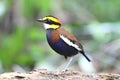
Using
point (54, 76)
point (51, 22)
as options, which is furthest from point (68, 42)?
point (54, 76)

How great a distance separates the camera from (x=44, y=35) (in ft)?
31.0

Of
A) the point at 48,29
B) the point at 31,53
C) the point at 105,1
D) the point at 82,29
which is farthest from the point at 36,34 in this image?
the point at 48,29

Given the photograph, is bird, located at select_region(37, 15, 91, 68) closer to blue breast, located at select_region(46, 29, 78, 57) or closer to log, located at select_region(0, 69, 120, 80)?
blue breast, located at select_region(46, 29, 78, 57)

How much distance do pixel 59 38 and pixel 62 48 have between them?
0.40 feet

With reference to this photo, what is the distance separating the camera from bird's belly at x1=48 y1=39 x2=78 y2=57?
19.0 feet

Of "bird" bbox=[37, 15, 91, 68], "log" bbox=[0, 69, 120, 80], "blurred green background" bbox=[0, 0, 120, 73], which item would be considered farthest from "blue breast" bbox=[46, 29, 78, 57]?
"blurred green background" bbox=[0, 0, 120, 73]

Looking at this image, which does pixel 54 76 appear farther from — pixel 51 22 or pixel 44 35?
pixel 44 35

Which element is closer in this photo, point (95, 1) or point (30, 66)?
point (30, 66)

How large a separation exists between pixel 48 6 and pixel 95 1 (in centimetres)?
205

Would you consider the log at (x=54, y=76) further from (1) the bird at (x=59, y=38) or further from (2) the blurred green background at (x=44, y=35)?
(2) the blurred green background at (x=44, y=35)

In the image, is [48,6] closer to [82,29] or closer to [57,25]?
[82,29]

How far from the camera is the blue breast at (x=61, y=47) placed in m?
5.80

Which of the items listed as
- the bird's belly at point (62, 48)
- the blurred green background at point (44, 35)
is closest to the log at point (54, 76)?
the bird's belly at point (62, 48)

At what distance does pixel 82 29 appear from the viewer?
10258mm
